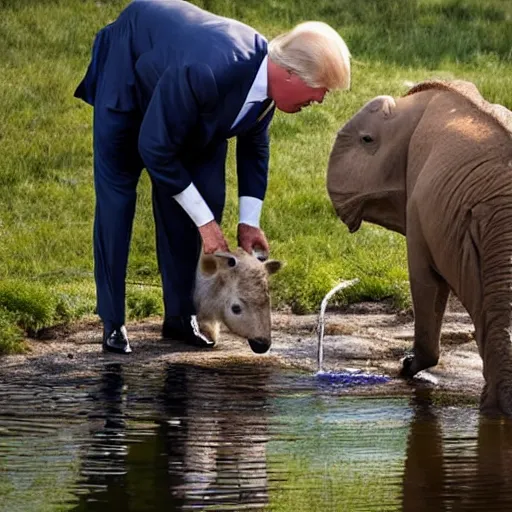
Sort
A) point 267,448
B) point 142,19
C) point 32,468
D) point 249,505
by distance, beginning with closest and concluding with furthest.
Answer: point 249,505
point 32,468
point 267,448
point 142,19

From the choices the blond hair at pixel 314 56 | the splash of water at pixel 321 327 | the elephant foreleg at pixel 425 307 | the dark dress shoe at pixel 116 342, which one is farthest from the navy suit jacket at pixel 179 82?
the elephant foreleg at pixel 425 307

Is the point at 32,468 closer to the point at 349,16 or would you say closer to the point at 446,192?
the point at 446,192

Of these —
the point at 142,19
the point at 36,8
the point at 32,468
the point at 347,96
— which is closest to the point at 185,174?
the point at 142,19

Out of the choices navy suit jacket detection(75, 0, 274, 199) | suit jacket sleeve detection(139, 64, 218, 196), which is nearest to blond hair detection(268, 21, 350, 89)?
navy suit jacket detection(75, 0, 274, 199)

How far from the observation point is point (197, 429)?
7.36m

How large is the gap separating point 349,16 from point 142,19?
1006 centimetres

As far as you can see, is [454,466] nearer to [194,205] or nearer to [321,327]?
[194,205]

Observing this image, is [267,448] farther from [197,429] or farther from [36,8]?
[36,8]

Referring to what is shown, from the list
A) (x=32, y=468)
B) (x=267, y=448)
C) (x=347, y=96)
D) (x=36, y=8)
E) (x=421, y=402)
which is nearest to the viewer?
(x=32, y=468)

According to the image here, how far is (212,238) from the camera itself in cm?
870

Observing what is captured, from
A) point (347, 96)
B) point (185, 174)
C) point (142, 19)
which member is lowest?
point (347, 96)

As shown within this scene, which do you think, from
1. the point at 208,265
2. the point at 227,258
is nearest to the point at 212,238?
the point at 227,258

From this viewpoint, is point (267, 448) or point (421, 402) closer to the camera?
point (267, 448)

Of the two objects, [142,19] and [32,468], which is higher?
[142,19]
